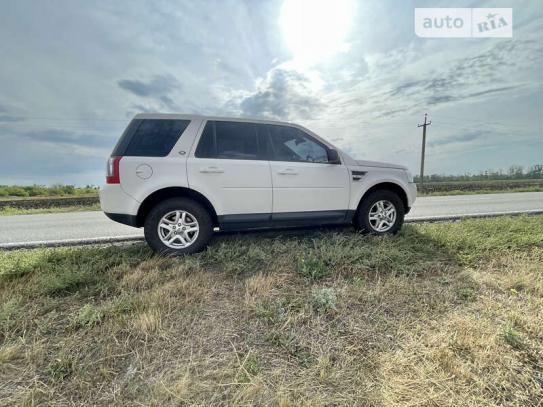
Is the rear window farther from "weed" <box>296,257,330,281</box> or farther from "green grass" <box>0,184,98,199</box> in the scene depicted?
"green grass" <box>0,184,98,199</box>

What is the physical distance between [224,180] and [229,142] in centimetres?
56

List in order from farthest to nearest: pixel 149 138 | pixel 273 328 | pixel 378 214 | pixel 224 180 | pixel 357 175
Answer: pixel 378 214 → pixel 357 175 → pixel 224 180 → pixel 149 138 → pixel 273 328

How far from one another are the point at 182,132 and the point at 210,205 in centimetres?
105

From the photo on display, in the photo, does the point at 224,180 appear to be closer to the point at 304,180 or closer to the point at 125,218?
the point at 304,180

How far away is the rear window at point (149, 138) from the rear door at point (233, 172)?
1.13 feet

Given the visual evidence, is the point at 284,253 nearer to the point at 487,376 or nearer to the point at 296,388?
the point at 296,388

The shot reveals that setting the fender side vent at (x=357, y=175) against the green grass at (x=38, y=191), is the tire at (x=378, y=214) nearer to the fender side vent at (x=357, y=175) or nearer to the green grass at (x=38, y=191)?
the fender side vent at (x=357, y=175)

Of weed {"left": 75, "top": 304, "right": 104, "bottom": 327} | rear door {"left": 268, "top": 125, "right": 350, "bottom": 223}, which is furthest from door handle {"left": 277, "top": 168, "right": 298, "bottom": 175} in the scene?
weed {"left": 75, "top": 304, "right": 104, "bottom": 327}

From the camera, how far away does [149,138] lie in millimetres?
3582

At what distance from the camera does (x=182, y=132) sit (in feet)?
12.1

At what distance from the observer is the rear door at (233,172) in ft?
12.0

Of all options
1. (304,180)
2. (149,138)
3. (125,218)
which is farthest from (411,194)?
(125,218)

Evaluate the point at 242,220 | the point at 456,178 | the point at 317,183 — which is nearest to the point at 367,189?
the point at 317,183

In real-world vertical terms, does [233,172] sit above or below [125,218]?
above
